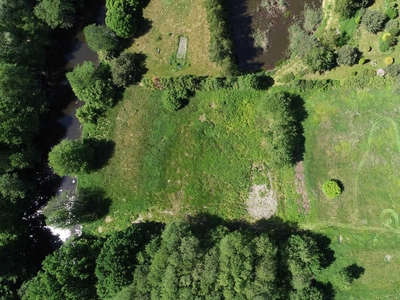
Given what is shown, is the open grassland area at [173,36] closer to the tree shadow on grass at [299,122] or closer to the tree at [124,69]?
the tree at [124,69]

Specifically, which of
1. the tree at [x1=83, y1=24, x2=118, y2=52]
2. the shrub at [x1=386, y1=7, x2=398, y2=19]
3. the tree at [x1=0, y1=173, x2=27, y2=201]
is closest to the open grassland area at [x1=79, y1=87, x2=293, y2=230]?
the tree at [x1=83, y1=24, x2=118, y2=52]

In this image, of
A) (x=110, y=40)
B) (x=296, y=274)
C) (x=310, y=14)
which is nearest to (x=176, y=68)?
(x=110, y=40)

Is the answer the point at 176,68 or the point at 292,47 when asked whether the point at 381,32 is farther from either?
the point at 176,68

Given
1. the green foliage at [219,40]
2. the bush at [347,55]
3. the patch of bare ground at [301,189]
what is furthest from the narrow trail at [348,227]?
the green foliage at [219,40]

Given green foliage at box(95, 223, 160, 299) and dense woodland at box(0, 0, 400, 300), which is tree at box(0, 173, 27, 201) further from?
green foliage at box(95, 223, 160, 299)

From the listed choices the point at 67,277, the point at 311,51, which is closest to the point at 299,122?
the point at 311,51

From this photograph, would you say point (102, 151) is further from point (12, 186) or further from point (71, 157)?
point (12, 186)

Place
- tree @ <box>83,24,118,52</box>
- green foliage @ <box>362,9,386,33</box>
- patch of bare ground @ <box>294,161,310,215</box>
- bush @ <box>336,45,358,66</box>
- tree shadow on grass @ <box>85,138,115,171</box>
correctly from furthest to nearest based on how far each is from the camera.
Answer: tree shadow on grass @ <box>85,138,115,171</box>
tree @ <box>83,24,118,52</box>
patch of bare ground @ <box>294,161,310,215</box>
bush @ <box>336,45,358,66</box>
green foliage @ <box>362,9,386,33</box>
